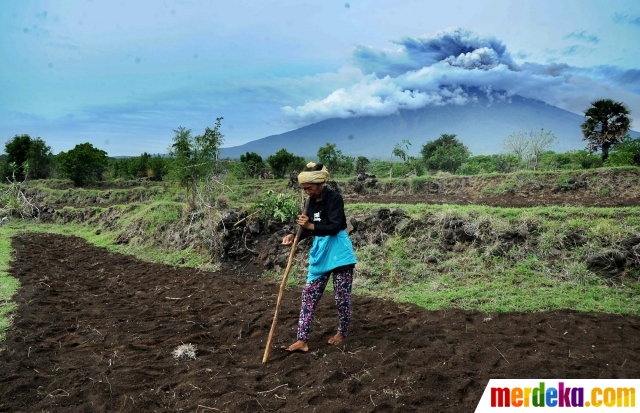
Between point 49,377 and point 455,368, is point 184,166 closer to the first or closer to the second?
point 49,377

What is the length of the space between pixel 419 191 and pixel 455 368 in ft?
53.1

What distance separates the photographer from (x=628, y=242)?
249 inches

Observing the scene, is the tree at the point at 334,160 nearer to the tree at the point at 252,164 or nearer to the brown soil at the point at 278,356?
the tree at the point at 252,164

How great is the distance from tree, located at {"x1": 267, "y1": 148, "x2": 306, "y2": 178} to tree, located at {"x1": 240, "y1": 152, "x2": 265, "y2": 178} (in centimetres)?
189

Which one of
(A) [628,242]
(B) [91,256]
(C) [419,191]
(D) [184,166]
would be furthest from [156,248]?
(C) [419,191]

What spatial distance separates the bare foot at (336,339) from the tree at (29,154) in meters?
35.0

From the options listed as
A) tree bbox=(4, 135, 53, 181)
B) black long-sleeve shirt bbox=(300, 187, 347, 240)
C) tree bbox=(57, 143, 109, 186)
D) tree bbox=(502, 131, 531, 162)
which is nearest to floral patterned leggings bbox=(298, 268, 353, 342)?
black long-sleeve shirt bbox=(300, 187, 347, 240)

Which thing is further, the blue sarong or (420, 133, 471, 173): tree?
(420, 133, 471, 173): tree

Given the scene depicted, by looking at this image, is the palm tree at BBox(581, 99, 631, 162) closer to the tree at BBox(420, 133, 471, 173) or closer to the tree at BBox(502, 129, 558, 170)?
the tree at BBox(502, 129, 558, 170)

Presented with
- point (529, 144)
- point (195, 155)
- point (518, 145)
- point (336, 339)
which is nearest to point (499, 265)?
point (336, 339)

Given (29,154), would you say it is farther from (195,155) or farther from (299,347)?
(299,347)

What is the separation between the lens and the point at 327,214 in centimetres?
426

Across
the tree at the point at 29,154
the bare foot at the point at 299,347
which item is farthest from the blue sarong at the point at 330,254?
the tree at the point at 29,154

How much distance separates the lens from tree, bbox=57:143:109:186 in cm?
2819
